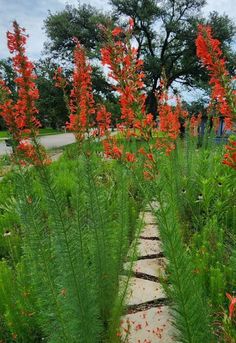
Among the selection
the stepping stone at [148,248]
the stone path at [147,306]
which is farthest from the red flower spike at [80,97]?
the stepping stone at [148,248]

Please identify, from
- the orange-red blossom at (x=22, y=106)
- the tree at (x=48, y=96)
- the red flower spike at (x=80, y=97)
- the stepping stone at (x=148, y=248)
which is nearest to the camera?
the orange-red blossom at (x=22, y=106)

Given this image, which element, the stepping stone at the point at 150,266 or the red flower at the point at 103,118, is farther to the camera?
the red flower at the point at 103,118

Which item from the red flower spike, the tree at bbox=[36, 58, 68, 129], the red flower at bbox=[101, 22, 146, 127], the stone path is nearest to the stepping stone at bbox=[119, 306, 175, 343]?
the stone path

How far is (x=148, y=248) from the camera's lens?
341 cm

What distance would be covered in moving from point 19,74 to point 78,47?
2.19 ft

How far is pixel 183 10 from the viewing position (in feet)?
79.9

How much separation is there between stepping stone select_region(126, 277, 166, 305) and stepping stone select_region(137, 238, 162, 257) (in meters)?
0.46

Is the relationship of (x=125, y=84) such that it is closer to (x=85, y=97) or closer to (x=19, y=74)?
(x=19, y=74)

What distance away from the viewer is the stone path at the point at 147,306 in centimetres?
212

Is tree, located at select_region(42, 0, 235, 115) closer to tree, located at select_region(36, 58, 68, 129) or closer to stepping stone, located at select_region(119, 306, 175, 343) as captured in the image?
tree, located at select_region(36, 58, 68, 129)

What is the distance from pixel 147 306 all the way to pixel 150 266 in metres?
0.59

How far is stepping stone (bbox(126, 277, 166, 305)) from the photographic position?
2553mm

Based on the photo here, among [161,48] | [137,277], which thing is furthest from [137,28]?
[137,277]

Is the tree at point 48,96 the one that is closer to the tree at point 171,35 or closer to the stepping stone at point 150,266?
the tree at point 171,35
